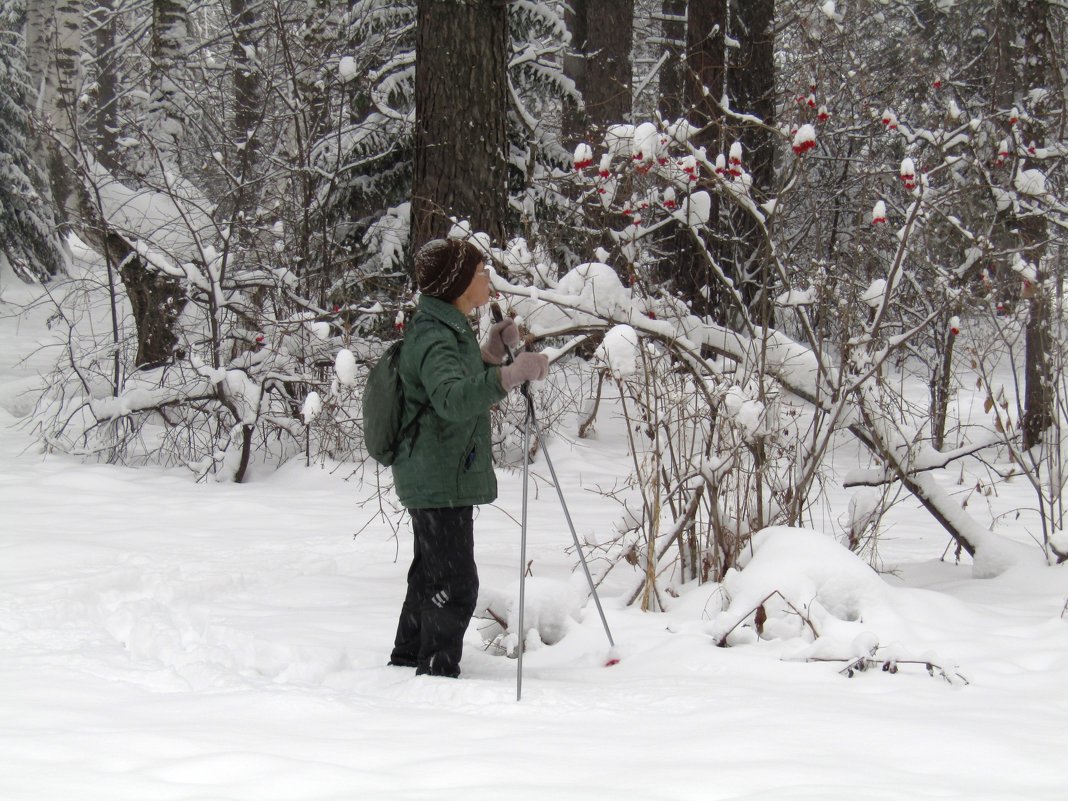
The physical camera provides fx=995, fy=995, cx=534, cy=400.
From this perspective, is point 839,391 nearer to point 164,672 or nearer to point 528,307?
point 528,307

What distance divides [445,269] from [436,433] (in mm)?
558

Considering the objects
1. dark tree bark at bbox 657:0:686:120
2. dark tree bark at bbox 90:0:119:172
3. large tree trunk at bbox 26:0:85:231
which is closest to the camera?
large tree trunk at bbox 26:0:85:231

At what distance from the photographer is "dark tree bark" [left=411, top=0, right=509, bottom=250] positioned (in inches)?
241

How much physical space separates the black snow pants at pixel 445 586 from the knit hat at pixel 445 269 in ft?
2.43

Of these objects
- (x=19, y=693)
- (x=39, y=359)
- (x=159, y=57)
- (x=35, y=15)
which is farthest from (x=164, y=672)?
(x=39, y=359)

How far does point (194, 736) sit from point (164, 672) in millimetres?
789

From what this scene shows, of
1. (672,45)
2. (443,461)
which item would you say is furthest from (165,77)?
(443,461)

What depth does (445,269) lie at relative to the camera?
3.38 m

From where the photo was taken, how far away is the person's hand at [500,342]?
348cm

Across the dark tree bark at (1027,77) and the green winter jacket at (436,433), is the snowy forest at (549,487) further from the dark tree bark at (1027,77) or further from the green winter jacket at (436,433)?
the green winter jacket at (436,433)

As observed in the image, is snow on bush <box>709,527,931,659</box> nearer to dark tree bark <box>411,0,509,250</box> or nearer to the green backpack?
the green backpack

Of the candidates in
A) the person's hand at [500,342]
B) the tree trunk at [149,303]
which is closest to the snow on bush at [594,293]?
the person's hand at [500,342]

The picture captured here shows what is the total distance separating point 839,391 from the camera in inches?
167

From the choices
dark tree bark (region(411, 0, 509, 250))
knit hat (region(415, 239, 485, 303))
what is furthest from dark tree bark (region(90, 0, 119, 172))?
knit hat (region(415, 239, 485, 303))
